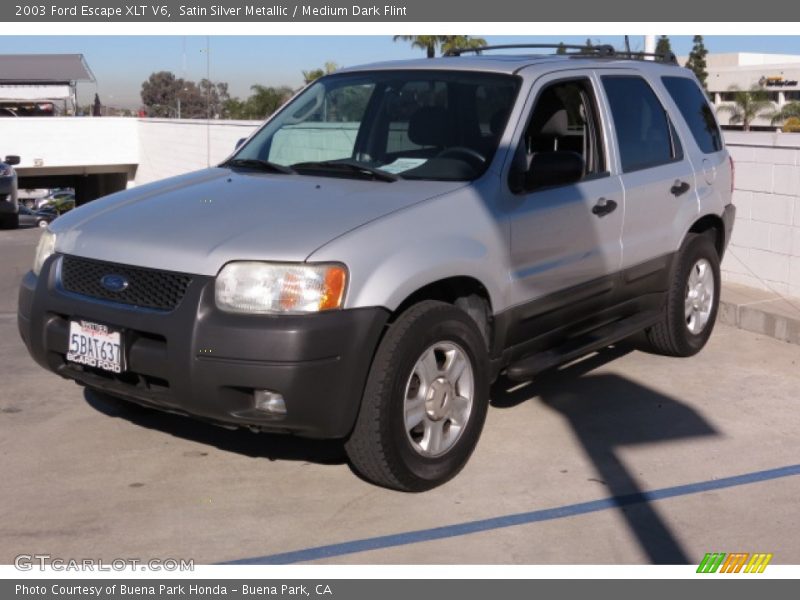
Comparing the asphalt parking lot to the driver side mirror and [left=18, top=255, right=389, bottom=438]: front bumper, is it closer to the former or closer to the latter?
[left=18, top=255, right=389, bottom=438]: front bumper

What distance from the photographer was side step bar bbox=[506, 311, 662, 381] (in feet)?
17.9

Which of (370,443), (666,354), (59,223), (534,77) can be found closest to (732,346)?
(666,354)

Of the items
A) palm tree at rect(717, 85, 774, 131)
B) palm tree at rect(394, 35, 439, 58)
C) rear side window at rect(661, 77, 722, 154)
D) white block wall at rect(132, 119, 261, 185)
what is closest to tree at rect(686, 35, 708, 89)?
palm tree at rect(717, 85, 774, 131)

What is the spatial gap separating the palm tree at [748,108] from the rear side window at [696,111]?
45796 mm

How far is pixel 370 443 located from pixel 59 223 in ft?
6.28

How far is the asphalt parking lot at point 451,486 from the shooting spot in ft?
13.9

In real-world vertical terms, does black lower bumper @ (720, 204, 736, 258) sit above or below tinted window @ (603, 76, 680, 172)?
below

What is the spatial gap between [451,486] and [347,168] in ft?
5.50

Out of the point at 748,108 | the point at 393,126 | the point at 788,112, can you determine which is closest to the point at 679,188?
the point at 393,126

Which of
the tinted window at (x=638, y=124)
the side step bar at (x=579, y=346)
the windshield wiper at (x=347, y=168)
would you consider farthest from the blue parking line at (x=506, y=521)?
the tinted window at (x=638, y=124)

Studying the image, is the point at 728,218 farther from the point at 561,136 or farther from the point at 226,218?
the point at 226,218

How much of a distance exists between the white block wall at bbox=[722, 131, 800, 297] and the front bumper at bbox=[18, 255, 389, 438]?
5021 millimetres

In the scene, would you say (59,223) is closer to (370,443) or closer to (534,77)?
(370,443)
